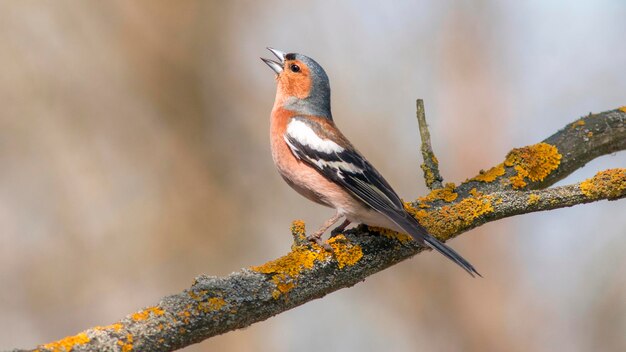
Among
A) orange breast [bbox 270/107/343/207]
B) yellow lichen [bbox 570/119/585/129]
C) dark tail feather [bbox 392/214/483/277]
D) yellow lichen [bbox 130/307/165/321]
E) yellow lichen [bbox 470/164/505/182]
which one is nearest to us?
yellow lichen [bbox 130/307/165/321]

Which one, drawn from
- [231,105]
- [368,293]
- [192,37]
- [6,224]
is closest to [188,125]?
[231,105]

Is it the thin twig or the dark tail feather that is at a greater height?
the thin twig

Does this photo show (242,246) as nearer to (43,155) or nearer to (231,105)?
(231,105)

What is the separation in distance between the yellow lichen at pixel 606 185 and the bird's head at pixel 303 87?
2.56 metres

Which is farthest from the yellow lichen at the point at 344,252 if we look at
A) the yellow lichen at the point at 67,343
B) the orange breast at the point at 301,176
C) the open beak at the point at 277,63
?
the open beak at the point at 277,63

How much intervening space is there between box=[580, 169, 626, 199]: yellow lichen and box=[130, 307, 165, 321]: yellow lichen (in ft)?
9.05

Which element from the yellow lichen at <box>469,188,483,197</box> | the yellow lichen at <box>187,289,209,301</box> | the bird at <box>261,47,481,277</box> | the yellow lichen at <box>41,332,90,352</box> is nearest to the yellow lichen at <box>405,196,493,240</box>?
the bird at <box>261,47,481,277</box>

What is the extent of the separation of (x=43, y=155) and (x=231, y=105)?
247 centimetres

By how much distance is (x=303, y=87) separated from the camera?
22.0 feet

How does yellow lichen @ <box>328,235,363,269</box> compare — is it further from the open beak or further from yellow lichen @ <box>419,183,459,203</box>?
the open beak

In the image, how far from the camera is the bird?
15.7ft

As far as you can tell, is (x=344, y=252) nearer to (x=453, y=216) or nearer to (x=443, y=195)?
(x=453, y=216)

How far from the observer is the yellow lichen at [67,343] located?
3.20m

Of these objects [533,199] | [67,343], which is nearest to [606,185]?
[533,199]
